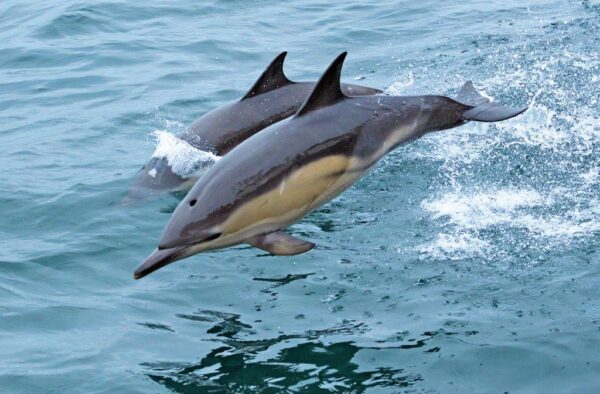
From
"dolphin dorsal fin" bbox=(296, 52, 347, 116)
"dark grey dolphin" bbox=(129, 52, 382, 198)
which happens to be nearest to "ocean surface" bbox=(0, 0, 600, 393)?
"dark grey dolphin" bbox=(129, 52, 382, 198)

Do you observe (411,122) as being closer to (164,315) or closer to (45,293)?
(164,315)

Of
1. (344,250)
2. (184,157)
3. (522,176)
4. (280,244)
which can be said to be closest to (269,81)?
(184,157)

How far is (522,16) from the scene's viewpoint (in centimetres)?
1730

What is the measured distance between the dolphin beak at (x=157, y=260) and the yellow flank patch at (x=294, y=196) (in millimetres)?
424

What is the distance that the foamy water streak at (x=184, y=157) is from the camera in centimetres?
1155

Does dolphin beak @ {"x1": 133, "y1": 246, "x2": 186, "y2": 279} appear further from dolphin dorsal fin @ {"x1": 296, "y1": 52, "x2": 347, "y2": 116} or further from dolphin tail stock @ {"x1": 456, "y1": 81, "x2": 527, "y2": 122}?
dolphin tail stock @ {"x1": 456, "y1": 81, "x2": 527, "y2": 122}

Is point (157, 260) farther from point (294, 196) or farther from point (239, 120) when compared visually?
point (239, 120)

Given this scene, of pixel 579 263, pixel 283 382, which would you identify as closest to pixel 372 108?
pixel 579 263

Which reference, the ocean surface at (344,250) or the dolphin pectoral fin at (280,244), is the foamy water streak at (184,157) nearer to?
the ocean surface at (344,250)

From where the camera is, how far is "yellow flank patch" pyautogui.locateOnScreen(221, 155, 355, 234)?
8.62 m

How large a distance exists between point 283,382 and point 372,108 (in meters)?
2.69

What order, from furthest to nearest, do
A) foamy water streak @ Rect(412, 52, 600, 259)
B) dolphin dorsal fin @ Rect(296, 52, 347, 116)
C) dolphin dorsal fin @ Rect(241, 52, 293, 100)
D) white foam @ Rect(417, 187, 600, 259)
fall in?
dolphin dorsal fin @ Rect(241, 52, 293, 100) < foamy water streak @ Rect(412, 52, 600, 259) < white foam @ Rect(417, 187, 600, 259) < dolphin dorsal fin @ Rect(296, 52, 347, 116)

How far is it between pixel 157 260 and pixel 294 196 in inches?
49.7

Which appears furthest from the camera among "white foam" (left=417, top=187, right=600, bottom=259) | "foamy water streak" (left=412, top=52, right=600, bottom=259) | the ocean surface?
"foamy water streak" (left=412, top=52, right=600, bottom=259)
